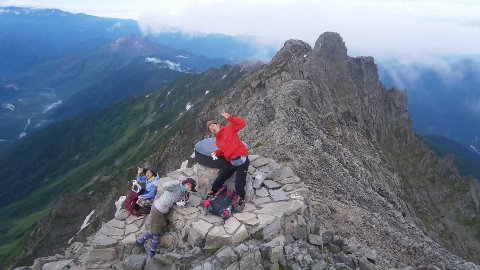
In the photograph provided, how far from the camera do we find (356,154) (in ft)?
190

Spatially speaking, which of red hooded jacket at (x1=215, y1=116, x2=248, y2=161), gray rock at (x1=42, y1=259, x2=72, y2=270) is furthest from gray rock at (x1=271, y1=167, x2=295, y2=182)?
gray rock at (x1=42, y1=259, x2=72, y2=270)

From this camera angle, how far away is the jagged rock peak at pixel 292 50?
351ft

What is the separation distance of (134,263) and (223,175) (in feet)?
20.0

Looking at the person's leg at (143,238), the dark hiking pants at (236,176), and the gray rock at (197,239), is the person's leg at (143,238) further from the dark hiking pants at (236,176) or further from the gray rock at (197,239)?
the dark hiking pants at (236,176)

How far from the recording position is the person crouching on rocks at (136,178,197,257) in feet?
69.7

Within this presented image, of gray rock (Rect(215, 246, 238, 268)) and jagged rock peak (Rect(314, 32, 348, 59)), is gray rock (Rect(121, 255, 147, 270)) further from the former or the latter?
jagged rock peak (Rect(314, 32, 348, 59))

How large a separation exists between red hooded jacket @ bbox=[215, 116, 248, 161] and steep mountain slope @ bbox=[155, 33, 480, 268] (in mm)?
7365

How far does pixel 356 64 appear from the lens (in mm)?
134500

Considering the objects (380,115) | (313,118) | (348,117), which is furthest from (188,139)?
(380,115)

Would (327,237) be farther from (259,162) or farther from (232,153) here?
(259,162)

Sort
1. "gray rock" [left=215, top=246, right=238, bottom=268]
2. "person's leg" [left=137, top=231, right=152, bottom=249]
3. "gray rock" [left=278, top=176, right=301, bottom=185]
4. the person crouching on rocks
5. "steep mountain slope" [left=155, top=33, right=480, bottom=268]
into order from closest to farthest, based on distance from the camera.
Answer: "gray rock" [left=215, top=246, right=238, bottom=268] < the person crouching on rocks < "person's leg" [left=137, top=231, right=152, bottom=249] < "gray rock" [left=278, top=176, right=301, bottom=185] < "steep mountain slope" [left=155, top=33, right=480, bottom=268]

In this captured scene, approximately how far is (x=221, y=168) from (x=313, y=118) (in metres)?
34.3

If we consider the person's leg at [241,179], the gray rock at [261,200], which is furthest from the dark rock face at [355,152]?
the person's leg at [241,179]

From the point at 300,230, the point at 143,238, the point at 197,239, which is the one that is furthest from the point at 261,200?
the point at 143,238
